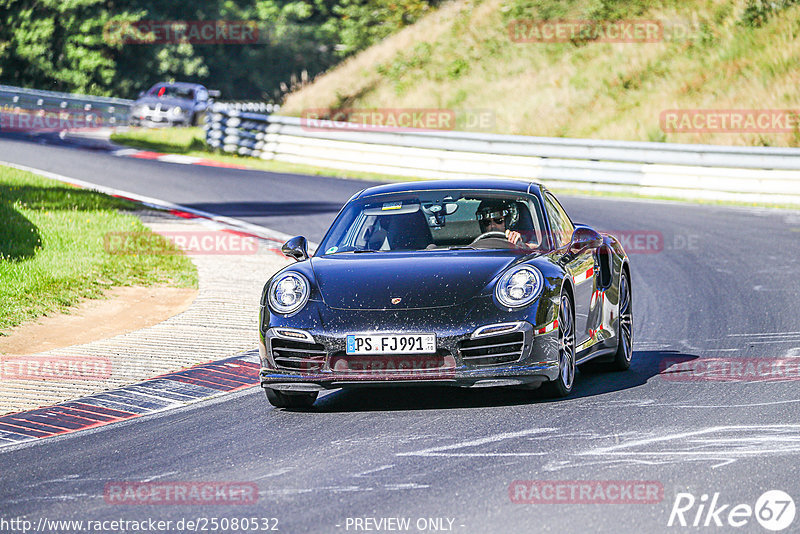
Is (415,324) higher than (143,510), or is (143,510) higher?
(415,324)

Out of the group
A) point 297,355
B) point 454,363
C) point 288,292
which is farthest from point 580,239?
point 297,355

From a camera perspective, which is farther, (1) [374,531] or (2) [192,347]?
(2) [192,347]

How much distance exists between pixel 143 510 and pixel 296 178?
2044 centimetres

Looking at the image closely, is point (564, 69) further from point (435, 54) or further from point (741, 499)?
point (741, 499)

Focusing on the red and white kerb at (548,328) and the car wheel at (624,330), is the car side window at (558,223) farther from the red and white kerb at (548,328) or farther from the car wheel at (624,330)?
the red and white kerb at (548,328)

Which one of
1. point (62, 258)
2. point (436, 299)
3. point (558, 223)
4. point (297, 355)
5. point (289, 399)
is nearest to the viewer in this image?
point (436, 299)

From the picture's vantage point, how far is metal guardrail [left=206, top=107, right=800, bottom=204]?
74.3 feet

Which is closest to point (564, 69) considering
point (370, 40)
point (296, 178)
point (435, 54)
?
point (435, 54)

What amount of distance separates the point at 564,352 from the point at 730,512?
8.90 feet

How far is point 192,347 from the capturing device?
34.3 ft

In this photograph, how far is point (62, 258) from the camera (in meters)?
14.1

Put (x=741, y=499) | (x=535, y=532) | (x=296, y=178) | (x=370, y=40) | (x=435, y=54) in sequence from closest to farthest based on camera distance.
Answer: (x=535, y=532) → (x=741, y=499) → (x=296, y=178) → (x=435, y=54) → (x=370, y=40)

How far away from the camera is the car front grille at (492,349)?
7566mm

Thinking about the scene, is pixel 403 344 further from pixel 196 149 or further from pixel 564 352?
pixel 196 149
